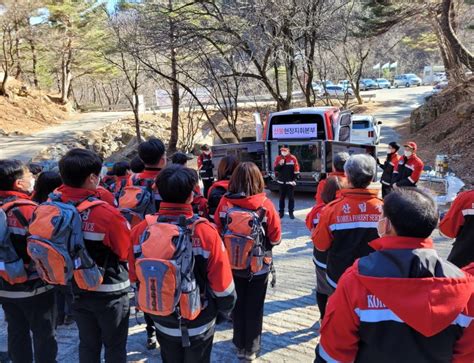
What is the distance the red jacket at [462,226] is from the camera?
326cm

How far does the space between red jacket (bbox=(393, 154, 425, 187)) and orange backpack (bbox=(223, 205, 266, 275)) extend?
473 centimetres

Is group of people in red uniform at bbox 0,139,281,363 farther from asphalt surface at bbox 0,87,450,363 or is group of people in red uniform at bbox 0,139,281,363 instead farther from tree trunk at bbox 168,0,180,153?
tree trunk at bbox 168,0,180,153

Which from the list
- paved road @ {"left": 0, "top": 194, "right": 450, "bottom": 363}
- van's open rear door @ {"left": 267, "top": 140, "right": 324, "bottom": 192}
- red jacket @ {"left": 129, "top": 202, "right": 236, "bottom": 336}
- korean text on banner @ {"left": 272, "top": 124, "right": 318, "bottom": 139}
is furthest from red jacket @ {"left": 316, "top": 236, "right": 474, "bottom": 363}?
korean text on banner @ {"left": 272, "top": 124, "right": 318, "bottom": 139}

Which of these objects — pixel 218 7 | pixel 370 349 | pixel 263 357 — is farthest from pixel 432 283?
pixel 218 7

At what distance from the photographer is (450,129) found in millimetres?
16719

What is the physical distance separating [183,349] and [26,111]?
95.9ft

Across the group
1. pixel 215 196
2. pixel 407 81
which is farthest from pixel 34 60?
pixel 407 81

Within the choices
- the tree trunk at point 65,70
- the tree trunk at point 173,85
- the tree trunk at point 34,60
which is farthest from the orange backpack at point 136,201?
the tree trunk at point 65,70

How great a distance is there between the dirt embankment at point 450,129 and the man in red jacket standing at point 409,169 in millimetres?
4013

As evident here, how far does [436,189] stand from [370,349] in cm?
849

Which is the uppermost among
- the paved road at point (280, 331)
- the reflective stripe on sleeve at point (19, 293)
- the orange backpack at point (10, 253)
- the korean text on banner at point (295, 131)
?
the korean text on banner at point (295, 131)

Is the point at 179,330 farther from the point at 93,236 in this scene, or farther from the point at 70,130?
the point at 70,130

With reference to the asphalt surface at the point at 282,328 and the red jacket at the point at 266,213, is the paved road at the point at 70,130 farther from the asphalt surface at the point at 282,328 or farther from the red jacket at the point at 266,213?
the red jacket at the point at 266,213

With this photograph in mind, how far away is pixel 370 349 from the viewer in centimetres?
170
